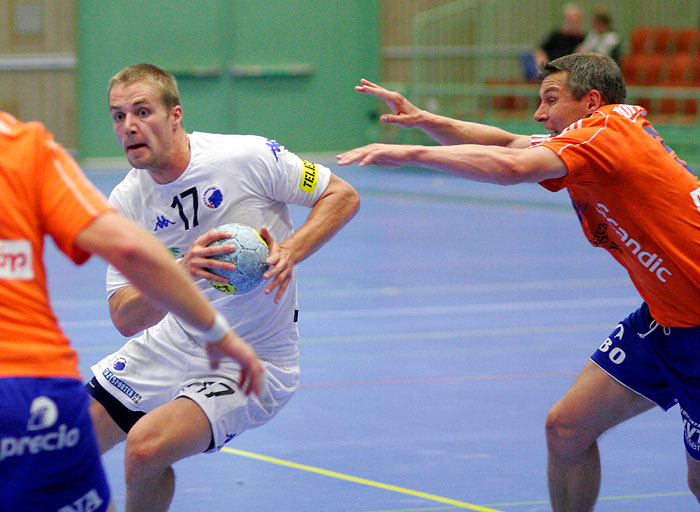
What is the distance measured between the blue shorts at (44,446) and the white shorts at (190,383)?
140 centimetres

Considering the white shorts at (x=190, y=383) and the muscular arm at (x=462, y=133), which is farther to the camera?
the muscular arm at (x=462, y=133)

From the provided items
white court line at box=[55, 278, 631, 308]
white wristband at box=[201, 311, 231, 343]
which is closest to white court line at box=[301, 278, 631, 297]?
white court line at box=[55, 278, 631, 308]

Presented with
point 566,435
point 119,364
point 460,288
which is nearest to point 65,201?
point 119,364

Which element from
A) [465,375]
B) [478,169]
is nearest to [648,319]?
[478,169]

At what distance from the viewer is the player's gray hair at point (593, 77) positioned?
14.4 ft

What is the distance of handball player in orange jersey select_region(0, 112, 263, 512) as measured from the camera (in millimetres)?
2619

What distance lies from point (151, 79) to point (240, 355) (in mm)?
1792

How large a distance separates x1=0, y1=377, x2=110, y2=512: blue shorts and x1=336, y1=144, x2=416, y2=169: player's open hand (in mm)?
1417

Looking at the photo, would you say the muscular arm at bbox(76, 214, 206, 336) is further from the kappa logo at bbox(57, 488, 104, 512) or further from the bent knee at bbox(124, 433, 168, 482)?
the bent knee at bbox(124, 433, 168, 482)

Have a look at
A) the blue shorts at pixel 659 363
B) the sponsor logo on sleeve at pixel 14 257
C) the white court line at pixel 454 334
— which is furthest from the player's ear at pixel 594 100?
the white court line at pixel 454 334

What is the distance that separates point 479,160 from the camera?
4113 mm

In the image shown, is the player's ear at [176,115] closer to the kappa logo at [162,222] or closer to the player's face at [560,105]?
the kappa logo at [162,222]

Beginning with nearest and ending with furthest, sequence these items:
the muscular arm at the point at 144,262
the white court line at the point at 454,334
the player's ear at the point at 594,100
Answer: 1. the muscular arm at the point at 144,262
2. the player's ear at the point at 594,100
3. the white court line at the point at 454,334

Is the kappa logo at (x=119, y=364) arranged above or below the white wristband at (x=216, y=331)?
below
